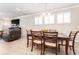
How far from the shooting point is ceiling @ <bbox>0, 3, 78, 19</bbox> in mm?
1964

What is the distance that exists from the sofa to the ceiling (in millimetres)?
333

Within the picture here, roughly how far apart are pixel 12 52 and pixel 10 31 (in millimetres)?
521

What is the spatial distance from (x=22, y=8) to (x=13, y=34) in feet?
2.32

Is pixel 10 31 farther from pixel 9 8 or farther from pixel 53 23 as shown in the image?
pixel 53 23

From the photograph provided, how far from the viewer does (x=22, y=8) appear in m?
2.08

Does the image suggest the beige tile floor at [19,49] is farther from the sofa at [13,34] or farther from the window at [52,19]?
the window at [52,19]

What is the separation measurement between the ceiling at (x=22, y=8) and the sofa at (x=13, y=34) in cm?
33

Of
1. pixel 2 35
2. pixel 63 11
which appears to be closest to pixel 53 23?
pixel 63 11

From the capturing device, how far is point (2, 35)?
2236mm

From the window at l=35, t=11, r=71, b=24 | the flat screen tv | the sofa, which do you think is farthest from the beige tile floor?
the window at l=35, t=11, r=71, b=24

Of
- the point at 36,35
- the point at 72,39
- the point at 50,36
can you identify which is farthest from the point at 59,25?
the point at 36,35

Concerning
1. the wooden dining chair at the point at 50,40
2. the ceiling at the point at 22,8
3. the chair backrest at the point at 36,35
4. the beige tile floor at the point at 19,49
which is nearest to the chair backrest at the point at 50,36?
the wooden dining chair at the point at 50,40

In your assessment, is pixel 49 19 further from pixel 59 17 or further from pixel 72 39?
pixel 72 39

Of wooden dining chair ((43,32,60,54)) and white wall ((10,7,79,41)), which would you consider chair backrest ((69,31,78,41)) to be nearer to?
white wall ((10,7,79,41))
